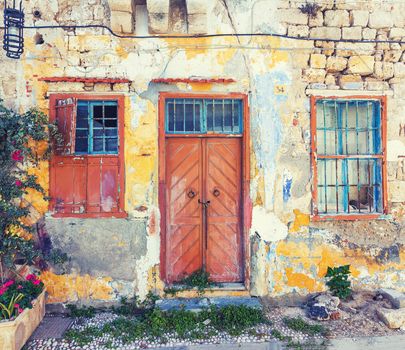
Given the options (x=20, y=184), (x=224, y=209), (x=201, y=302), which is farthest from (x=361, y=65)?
(x=20, y=184)

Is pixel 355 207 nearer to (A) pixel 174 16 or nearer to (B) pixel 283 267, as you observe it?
(B) pixel 283 267

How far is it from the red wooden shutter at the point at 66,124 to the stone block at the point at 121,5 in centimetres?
147

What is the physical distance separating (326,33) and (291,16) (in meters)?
0.63

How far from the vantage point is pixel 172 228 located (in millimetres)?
5707

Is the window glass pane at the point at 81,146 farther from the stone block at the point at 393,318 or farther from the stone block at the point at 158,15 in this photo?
the stone block at the point at 393,318

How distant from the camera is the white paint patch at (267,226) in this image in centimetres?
566

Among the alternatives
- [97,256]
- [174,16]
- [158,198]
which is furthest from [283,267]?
[174,16]

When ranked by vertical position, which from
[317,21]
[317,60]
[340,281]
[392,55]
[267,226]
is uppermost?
[317,21]

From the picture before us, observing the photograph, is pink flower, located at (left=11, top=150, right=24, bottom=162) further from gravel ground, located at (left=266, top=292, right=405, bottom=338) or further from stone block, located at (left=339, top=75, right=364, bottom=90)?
stone block, located at (left=339, top=75, right=364, bottom=90)

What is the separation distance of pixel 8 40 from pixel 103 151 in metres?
2.06

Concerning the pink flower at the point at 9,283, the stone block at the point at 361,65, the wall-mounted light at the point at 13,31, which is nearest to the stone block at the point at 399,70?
the stone block at the point at 361,65

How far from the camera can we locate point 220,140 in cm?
577

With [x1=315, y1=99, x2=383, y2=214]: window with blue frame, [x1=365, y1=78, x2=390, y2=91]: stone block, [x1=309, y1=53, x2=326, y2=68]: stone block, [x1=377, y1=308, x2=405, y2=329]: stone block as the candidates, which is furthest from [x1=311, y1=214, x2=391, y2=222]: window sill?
[x1=309, y1=53, x2=326, y2=68]: stone block

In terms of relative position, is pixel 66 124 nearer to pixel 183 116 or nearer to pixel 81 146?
pixel 81 146
